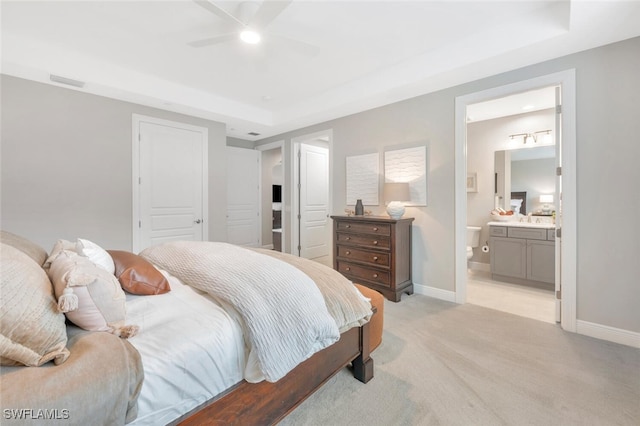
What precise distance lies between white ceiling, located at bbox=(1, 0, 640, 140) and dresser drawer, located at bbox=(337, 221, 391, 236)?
156 centimetres

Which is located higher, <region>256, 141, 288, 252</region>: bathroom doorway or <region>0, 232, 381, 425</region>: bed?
<region>256, 141, 288, 252</region>: bathroom doorway

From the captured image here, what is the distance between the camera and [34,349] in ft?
2.64

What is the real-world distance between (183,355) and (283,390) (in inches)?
21.2

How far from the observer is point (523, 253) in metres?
3.67

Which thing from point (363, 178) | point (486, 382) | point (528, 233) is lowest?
point (486, 382)

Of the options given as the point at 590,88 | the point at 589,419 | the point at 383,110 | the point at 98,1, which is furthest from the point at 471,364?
the point at 98,1

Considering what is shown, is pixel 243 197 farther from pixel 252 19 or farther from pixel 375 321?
pixel 375 321

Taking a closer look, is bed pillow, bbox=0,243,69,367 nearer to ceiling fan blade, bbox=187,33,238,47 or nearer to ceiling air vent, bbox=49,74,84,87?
ceiling fan blade, bbox=187,33,238,47

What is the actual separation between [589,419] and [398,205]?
2239 millimetres

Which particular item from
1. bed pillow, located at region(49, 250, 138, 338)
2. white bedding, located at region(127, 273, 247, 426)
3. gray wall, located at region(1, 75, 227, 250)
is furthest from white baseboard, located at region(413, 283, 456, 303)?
gray wall, located at region(1, 75, 227, 250)

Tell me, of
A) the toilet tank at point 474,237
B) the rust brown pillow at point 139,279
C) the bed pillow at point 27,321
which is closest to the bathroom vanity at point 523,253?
the toilet tank at point 474,237

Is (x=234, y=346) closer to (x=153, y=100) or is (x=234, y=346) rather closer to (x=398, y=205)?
(x=398, y=205)

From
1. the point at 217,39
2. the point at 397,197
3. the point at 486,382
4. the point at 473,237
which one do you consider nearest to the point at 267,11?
the point at 217,39

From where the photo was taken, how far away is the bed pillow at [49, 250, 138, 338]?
39.4 inches
